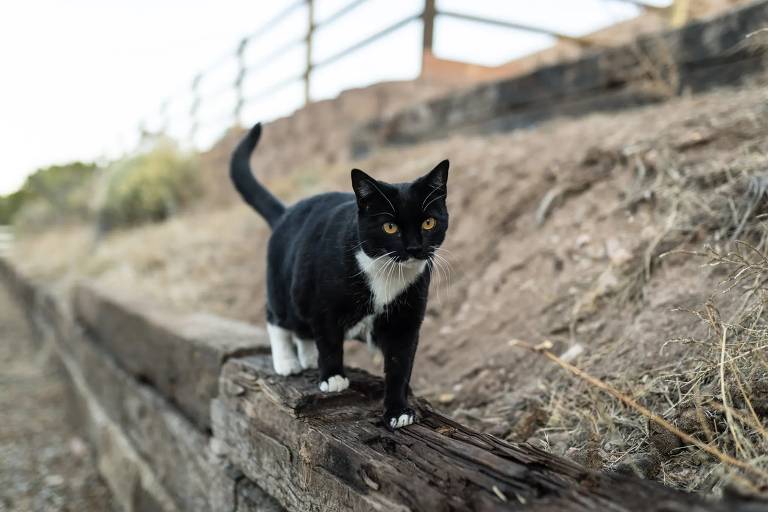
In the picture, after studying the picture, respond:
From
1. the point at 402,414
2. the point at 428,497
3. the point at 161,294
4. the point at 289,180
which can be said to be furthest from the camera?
the point at 289,180

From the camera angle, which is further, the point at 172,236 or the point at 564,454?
the point at 172,236

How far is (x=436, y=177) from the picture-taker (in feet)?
4.19

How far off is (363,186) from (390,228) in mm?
112

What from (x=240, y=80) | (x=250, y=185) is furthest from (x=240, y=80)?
(x=250, y=185)

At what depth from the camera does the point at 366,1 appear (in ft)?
18.9

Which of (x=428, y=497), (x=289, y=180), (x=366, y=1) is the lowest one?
(x=428, y=497)

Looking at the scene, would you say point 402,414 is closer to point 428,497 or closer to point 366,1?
point 428,497

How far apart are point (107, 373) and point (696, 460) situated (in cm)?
318

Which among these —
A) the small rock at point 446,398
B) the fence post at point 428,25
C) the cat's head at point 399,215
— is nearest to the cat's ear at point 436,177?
the cat's head at point 399,215

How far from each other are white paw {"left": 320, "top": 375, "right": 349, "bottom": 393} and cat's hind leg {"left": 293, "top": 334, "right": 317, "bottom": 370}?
0.23 metres

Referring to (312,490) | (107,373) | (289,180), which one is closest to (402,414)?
(312,490)

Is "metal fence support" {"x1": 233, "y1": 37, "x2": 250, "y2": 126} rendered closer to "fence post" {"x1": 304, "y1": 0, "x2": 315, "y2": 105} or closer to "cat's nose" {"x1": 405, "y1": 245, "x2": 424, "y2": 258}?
"fence post" {"x1": 304, "y1": 0, "x2": 315, "y2": 105}

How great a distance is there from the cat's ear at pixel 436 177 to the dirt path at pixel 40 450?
3082 millimetres

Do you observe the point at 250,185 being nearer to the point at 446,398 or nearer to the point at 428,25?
the point at 446,398
